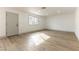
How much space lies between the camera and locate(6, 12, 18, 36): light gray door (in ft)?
7.33

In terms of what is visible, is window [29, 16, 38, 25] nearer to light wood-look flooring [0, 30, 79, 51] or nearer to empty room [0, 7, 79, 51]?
empty room [0, 7, 79, 51]

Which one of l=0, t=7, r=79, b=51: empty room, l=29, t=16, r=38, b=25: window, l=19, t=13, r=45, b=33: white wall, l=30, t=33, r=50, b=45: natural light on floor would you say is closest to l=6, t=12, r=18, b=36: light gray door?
l=0, t=7, r=79, b=51: empty room

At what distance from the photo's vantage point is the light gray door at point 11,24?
2.24 m

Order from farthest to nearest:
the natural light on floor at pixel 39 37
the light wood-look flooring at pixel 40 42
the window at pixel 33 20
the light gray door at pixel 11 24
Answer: the natural light on floor at pixel 39 37
the light gray door at pixel 11 24
the window at pixel 33 20
the light wood-look flooring at pixel 40 42

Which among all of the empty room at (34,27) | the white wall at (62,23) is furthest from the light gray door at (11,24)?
the white wall at (62,23)

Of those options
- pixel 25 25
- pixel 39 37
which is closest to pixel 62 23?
pixel 39 37

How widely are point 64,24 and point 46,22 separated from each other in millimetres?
551

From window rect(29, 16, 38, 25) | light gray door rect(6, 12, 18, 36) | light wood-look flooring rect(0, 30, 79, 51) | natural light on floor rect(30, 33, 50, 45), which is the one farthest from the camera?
natural light on floor rect(30, 33, 50, 45)

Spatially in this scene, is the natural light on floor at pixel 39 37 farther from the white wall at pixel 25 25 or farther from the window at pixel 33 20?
the window at pixel 33 20

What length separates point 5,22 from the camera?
2.30 meters
